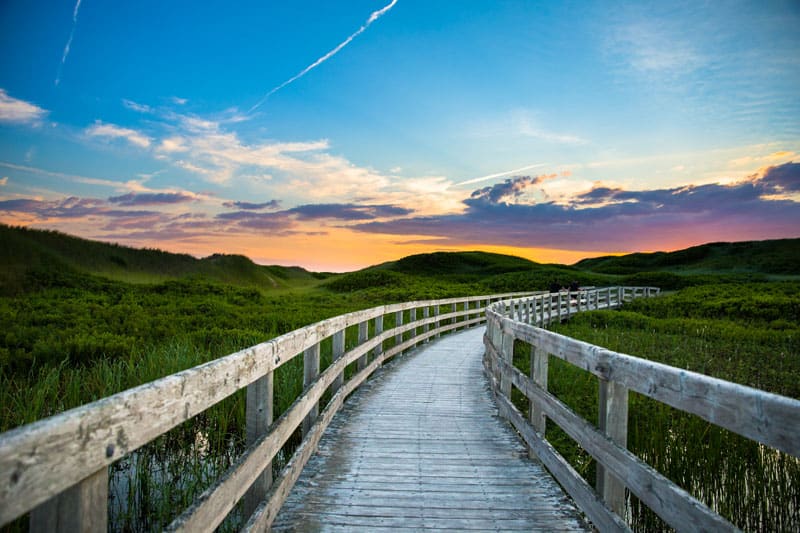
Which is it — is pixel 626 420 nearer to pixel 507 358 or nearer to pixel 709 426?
pixel 507 358

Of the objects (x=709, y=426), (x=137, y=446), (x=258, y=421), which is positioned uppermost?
(x=137, y=446)

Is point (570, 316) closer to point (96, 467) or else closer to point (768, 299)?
point (768, 299)

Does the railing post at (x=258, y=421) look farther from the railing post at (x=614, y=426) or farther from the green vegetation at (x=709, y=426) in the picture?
the green vegetation at (x=709, y=426)

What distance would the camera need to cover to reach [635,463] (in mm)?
2770

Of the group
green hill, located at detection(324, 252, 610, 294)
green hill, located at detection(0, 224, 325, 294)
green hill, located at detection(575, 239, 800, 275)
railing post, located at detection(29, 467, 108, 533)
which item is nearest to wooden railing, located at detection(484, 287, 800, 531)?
railing post, located at detection(29, 467, 108, 533)

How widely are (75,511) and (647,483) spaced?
2533mm

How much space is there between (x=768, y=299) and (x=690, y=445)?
29.0 metres

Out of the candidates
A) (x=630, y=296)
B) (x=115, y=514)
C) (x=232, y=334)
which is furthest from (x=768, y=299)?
(x=115, y=514)

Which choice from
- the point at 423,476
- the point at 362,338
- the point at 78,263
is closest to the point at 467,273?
the point at 78,263

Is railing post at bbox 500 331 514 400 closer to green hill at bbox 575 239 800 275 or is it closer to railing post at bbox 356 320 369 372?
railing post at bbox 356 320 369 372

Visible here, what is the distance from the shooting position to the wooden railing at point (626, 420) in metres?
1.95

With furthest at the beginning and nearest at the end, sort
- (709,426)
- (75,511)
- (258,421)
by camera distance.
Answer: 1. (709,426)
2. (258,421)
3. (75,511)

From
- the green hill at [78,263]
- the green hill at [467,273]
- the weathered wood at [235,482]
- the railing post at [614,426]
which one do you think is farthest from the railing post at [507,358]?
the green hill at [467,273]

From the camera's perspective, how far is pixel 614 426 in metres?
3.16
